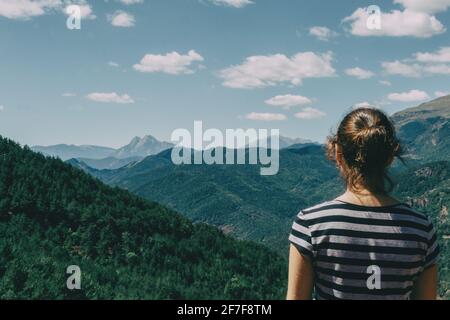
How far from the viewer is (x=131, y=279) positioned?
4166 inches

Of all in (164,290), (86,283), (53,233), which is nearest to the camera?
(86,283)

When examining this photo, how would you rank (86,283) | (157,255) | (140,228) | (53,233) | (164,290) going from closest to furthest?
(86,283) < (164,290) < (53,233) < (157,255) < (140,228)

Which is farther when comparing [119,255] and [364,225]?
[119,255]

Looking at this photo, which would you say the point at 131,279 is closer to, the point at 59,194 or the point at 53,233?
the point at 53,233

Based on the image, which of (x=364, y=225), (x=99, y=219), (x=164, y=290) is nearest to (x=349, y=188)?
(x=364, y=225)

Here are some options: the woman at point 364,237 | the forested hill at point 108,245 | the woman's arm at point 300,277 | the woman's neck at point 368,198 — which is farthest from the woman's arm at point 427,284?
the forested hill at point 108,245

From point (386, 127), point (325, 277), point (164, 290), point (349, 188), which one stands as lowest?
point (164, 290)

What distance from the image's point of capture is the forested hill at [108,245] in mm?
96500

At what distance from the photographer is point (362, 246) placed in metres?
5.58

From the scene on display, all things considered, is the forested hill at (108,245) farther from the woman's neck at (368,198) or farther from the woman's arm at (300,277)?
the woman's neck at (368,198)

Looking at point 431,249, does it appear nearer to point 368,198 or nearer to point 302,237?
point 368,198

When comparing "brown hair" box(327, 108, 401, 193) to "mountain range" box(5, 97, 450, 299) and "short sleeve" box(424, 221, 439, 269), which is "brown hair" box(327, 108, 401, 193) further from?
"mountain range" box(5, 97, 450, 299)

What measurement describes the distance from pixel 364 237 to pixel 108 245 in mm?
123989

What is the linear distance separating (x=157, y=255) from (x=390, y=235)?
422 ft
